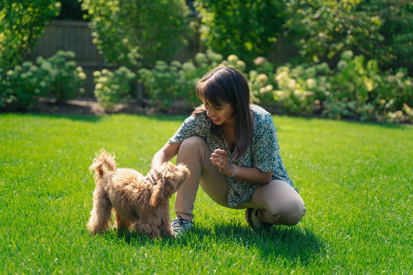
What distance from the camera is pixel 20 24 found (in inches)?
368

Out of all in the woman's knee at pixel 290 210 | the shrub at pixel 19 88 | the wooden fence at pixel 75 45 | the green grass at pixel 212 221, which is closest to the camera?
the green grass at pixel 212 221

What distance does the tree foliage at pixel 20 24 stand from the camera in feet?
28.9

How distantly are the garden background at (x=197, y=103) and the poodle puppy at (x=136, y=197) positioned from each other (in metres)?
0.12

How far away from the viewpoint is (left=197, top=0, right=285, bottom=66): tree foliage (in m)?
11.0

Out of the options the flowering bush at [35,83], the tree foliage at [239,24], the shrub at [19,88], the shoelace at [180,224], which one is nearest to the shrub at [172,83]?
the tree foliage at [239,24]

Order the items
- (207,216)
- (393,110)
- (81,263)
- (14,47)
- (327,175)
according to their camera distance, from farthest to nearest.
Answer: (393,110) → (14,47) → (327,175) → (207,216) → (81,263)

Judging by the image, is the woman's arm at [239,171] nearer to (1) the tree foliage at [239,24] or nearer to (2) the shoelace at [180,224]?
(2) the shoelace at [180,224]

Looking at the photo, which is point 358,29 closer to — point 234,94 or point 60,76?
point 60,76

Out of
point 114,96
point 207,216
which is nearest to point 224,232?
point 207,216

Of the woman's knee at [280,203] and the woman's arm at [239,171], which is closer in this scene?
the woman's arm at [239,171]

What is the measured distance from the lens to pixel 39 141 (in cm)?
591

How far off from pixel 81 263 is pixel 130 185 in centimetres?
58

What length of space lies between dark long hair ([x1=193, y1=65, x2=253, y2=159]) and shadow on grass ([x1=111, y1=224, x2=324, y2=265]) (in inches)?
24.5

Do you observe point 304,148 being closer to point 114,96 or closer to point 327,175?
point 327,175
